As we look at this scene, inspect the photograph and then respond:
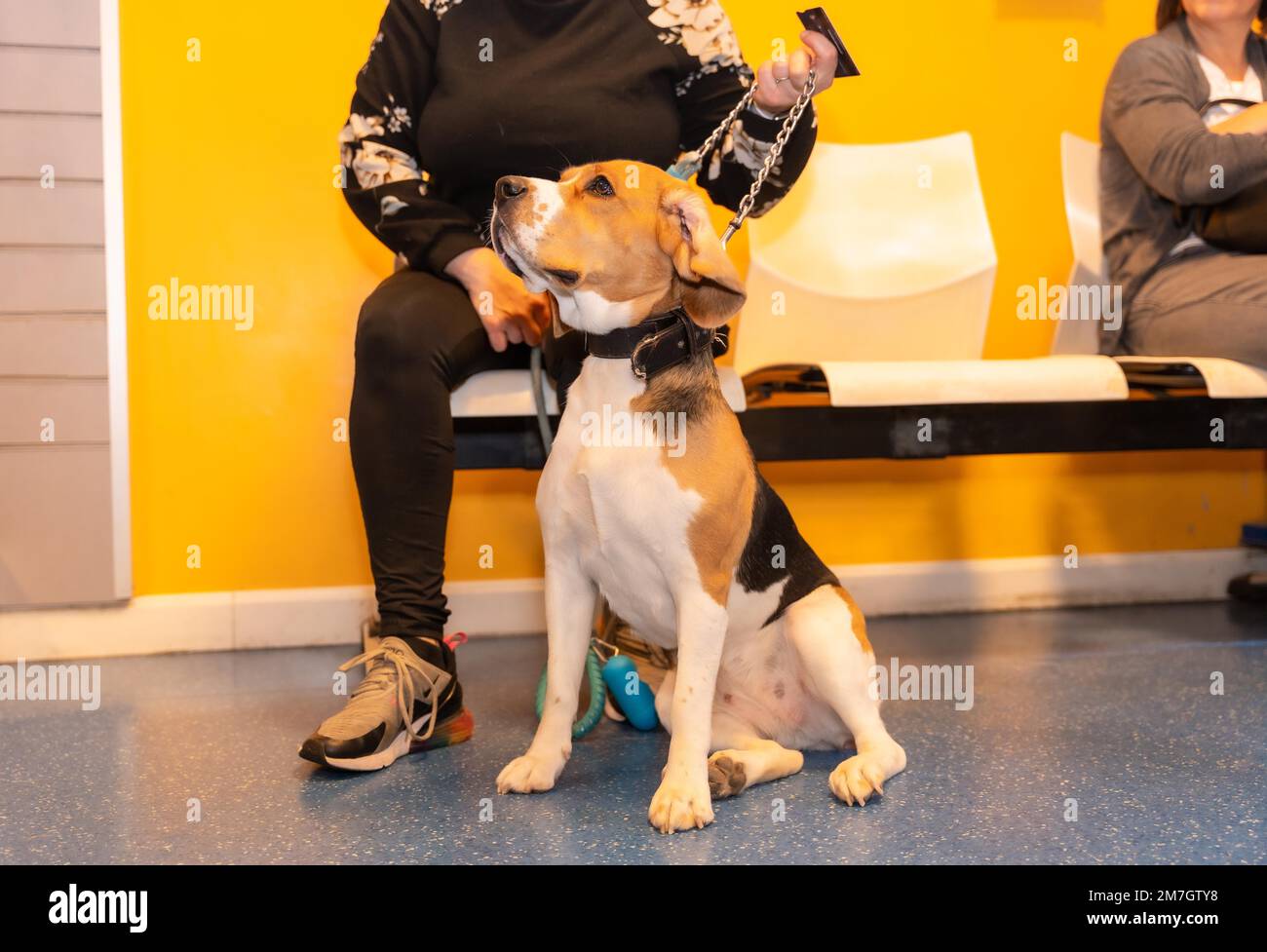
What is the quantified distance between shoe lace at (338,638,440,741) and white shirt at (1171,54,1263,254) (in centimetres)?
204

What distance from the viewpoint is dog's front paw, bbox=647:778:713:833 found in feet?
5.17

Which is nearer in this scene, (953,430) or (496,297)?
(496,297)

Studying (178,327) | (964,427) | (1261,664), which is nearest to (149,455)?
(178,327)

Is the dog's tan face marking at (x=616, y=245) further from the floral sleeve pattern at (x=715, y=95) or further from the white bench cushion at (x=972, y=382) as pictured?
the white bench cushion at (x=972, y=382)

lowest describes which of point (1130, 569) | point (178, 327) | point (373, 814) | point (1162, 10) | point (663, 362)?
point (1130, 569)

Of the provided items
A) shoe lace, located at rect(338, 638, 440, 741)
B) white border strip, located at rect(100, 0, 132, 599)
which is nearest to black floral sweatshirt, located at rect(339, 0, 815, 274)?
shoe lace, located at rect(338, 638, 440, 741)

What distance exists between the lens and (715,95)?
7.54 ft

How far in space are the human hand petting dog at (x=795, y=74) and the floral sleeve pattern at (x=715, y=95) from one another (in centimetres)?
14

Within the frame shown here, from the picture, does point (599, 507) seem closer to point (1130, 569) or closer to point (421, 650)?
point (421, 650)

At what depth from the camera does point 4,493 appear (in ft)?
8.98

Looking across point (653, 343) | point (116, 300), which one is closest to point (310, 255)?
point (116, 300)

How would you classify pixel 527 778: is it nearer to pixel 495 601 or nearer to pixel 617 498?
pixel 617 498

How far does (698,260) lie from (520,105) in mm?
722

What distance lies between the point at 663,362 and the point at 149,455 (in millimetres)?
1640
